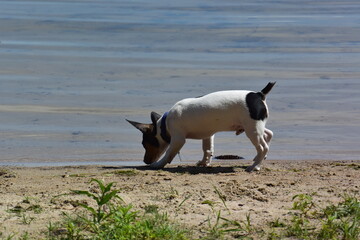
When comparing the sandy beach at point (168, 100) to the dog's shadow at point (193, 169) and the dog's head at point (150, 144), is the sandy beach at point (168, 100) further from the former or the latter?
A: the dog's head at point (150, 144)

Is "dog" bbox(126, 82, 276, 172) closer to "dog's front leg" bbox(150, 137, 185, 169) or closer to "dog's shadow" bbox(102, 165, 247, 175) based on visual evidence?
"dog's front leg" bbox(150, 137, 185, 169)

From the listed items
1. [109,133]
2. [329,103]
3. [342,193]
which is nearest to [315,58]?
[329,103]

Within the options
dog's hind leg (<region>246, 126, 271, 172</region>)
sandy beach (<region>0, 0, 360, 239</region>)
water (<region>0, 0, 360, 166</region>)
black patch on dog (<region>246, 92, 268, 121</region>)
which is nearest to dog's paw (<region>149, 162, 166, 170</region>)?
sandy beach (<region>0, 0, 360, 239</region>)

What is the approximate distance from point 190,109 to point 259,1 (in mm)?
16436

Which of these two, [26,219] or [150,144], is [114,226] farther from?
[150,144]

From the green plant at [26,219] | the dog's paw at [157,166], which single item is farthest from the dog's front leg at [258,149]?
the green plant at [26,219]

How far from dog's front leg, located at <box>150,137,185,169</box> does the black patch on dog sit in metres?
0.87

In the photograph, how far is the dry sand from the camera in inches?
274

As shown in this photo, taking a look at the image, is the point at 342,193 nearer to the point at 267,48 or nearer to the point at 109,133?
the point at 109,133

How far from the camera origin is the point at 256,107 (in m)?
9.24

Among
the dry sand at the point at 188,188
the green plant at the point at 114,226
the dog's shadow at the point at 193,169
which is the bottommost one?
the dog's shadow at the point at 193,169

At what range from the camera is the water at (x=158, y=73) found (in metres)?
11.1

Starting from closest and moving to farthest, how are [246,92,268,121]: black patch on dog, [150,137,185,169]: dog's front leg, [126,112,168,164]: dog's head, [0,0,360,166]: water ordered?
[246,92,268,121]: black patch on dog → [150,137,185,169]: dog's front leg → [126,112,168,164]: dog's head → [0,0,360,166]: water

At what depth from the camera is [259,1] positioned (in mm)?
25484
